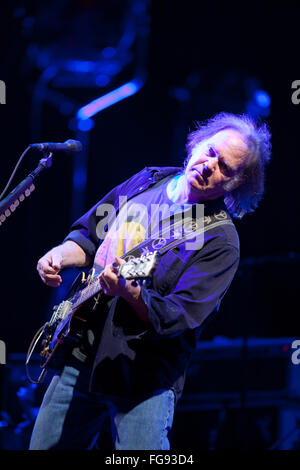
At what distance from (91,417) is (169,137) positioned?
138 inches

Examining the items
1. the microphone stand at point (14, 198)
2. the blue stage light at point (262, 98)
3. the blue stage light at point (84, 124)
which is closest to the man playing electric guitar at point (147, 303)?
the microphone stand at point (14, 198)

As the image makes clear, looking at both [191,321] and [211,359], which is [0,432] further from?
[191,321]

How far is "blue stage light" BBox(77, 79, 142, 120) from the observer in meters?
5.03

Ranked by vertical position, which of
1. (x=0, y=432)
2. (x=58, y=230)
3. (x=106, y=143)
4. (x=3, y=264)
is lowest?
(x=0, y=432)

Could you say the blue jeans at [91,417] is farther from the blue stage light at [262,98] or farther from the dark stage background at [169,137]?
the blue stage light at [262,98]

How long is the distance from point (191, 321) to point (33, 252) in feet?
9.99

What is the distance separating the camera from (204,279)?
2213mm

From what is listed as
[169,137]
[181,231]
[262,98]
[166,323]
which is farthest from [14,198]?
[262,98]

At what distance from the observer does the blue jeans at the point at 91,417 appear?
2193 millimetres

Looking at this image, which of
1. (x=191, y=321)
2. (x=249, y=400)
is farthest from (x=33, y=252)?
(x=191, y=321)

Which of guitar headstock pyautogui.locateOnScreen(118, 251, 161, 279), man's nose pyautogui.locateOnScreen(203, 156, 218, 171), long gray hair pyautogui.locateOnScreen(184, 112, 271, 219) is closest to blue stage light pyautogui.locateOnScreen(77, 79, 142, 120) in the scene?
long gray hair pyautogui.locateOnScreen(184, 112, 271, 219)

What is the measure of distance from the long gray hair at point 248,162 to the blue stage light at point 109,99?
7.63ft

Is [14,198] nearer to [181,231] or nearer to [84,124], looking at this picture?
[181,231]

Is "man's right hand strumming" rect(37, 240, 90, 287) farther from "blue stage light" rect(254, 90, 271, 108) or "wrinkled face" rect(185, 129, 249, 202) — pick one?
"blue stage light" rect(254, 90, 271, 108)
